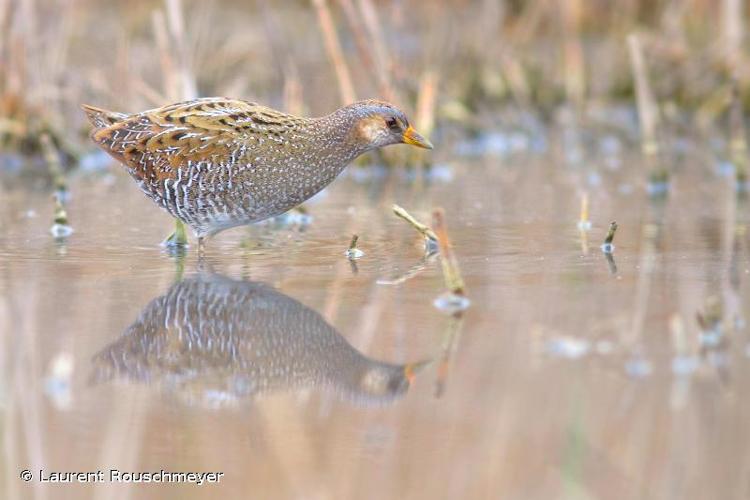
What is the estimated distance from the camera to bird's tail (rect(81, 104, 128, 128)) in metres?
7.60

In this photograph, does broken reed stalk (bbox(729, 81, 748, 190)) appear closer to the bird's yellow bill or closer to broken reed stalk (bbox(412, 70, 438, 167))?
broken reed stalk (bbox(412, 70, 438, 167))

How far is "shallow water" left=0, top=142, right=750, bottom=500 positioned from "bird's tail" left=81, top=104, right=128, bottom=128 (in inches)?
25.0

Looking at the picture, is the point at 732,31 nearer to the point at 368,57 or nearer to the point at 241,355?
the point at 368,57

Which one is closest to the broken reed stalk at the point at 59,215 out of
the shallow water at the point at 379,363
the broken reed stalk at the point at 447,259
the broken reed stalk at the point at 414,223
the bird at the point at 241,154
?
the shallow water at the point at 379,363

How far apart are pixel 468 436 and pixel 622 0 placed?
10.7 meters

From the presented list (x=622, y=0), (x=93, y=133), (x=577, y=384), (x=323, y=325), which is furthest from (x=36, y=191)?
(x=622, y=0)

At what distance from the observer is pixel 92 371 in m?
4.85

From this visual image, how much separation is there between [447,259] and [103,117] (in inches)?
115

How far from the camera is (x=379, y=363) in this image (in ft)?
16.3

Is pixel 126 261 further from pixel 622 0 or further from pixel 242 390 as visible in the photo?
pixel 622 0

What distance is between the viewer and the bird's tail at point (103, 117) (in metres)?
7.60

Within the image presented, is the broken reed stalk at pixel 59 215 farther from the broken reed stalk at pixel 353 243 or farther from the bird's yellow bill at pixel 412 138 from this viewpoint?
the bird's yellow bill at pixel 412 138

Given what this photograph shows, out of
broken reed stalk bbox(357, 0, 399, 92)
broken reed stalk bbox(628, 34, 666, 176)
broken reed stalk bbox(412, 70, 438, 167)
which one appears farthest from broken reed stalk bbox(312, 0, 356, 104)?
Answer: broken reed stalk bbox(628, 34, 666, 176)

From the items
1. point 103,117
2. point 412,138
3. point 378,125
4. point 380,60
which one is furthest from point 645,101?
point 103,117
